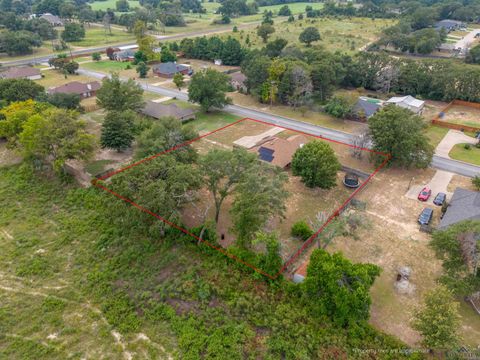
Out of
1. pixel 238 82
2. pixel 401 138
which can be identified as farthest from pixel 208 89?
pixel 401 138

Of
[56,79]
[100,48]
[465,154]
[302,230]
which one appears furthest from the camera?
[100,48]

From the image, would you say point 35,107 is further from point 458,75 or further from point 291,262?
point 458,75

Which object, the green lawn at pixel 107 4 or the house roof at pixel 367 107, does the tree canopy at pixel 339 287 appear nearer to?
the house roof at pixel 367 107

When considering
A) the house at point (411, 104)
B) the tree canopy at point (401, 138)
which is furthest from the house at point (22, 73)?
the house at point (411, 104)

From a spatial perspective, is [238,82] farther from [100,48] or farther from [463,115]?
[100,48]

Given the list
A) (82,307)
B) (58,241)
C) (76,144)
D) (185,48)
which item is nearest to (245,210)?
(82,307)

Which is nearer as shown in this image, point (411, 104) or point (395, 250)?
point (395, 250)
